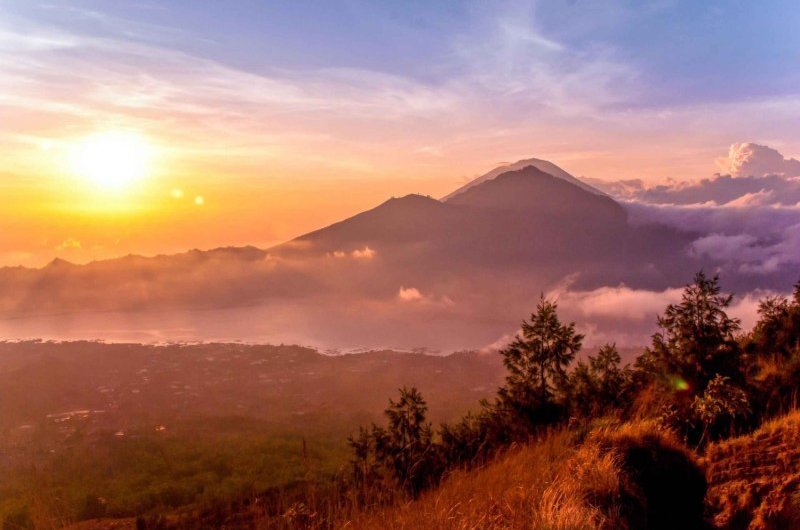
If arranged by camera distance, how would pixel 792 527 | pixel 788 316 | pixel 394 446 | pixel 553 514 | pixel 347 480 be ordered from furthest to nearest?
pixel 394 446 → pixel 788 316 → pixel 347 480 → pixel 792 527 → pixel 553 514

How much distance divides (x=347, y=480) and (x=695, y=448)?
4780mm

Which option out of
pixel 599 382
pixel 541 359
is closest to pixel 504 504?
pixel 541 359

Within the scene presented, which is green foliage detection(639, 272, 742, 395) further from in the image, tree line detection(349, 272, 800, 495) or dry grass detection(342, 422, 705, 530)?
dry grass detection(342, 422, 705, 530)

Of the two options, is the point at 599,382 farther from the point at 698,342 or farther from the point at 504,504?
the point at 504,504

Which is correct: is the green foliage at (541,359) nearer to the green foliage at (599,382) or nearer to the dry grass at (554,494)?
the green foliage at (599,382)

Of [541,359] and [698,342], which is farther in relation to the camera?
[541,359]

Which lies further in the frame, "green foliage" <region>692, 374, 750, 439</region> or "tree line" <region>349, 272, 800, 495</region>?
"tree line" <region>349, 272, 800, 495</region>

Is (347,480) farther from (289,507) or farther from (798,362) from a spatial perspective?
(798,362)

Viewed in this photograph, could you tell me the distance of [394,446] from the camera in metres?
24.4

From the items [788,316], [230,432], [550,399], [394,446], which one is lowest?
[230,432]

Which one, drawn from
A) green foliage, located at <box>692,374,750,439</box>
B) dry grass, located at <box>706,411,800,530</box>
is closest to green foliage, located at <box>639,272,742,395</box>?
green foliage, located at <box>692,374,750,439</box>

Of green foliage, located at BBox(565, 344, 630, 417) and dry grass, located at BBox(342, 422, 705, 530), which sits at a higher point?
dry grass, located at BBox(342, 422, 705, 530)

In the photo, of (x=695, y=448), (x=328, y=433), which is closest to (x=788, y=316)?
(x=695, y=448)

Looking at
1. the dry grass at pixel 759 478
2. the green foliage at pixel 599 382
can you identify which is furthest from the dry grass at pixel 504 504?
the green foliage at pixel 599 382
